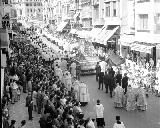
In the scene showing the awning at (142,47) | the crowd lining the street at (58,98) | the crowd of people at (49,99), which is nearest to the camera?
the crowd of people at (49,99)

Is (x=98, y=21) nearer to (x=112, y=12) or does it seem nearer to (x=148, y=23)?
(x=112, y=12)

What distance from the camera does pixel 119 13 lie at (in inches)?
1447

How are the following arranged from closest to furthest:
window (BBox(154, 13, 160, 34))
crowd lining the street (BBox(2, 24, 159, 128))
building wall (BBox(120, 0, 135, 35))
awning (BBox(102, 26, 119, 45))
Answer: crowd lining the street (BBox(2, 24, 159, 128)), window (BBox(154, 13, 160, 34)), building wall (BBox(120, 0, 135, 35)), awning (BBox(102, 26, 119, 45))

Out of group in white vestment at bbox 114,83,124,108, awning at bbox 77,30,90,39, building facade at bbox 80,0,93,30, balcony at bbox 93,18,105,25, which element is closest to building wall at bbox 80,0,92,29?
building facade at bbox 80,0,93,30

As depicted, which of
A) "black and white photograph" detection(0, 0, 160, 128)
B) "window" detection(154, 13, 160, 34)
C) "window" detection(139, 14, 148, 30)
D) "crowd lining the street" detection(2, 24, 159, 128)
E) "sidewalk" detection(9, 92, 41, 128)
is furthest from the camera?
"window" detection(139, 14, 148, 30)

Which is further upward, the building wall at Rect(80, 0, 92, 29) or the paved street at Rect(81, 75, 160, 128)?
the building wall at Rect(80, 0, 92, 29)

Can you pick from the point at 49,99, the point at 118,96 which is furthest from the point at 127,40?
the point at 49,99

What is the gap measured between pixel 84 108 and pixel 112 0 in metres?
22.0

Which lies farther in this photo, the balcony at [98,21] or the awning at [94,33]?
the balcony at [98,21]

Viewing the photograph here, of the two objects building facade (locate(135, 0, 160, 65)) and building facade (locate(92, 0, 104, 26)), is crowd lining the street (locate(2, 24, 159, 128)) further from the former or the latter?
building facade (locate(92, 0, 104, 26))

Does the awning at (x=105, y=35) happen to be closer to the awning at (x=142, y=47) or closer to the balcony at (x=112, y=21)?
the balcony at (x=112, y=21)

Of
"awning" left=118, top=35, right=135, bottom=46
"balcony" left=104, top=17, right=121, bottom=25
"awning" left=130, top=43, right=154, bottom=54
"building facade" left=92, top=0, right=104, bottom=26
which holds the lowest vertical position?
"awning" left=130, top=43, right=154, bottom=54

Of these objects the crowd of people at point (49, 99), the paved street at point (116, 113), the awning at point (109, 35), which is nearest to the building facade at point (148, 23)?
the awning at point (109, 35)

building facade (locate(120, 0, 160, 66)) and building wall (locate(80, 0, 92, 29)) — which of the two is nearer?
building facade (locate(120, 0, 160, 66))
